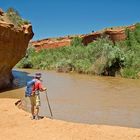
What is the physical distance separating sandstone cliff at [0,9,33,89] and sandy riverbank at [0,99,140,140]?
9.08 meters

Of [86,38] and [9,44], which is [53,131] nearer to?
[9,44]

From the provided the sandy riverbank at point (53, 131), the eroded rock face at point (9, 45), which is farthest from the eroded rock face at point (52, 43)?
the sandy riverbank at point (53, 131)

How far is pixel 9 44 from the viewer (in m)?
21.8

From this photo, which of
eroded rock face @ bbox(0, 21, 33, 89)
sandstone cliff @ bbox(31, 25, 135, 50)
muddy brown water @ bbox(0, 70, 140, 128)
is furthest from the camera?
sandstone cliff @ bbox(31, 25, 135, 50)

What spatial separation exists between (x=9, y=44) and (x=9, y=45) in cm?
7

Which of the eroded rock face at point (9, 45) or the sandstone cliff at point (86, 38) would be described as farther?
the sandstone cliff at point (86, 38)

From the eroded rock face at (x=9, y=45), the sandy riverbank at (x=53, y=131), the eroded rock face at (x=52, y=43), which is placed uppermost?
the eroded rock face at (x=52, y=43)

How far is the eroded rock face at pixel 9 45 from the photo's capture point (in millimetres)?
20891

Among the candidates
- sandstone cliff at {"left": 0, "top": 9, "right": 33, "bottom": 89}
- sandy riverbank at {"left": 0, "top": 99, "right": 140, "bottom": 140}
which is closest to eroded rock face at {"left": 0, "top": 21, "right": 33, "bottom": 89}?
sandstone cliff at {"left": 0, "top": 9, "right": 33, "bottom": 89}

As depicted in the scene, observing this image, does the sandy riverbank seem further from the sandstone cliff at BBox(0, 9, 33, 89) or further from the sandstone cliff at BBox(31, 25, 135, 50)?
the sandstone cliff at BBox(31, 25, 135, 50)

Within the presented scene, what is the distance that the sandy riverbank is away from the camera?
10148 mm

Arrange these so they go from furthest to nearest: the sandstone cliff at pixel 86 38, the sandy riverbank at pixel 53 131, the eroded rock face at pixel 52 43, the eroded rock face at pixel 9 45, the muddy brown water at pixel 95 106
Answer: the eroded rock face at pixel 52 43
the sandstone cliff at pixel 86 38
the eroded rock face at pixel 9 45
the muddy brown water at pixel 95 106
the sandy riverbank at pixel 53 131

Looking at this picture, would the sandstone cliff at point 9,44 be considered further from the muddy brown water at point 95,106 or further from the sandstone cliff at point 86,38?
the sandstone cliff at point 86,38

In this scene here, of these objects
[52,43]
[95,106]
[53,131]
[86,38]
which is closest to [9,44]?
[95,106]
